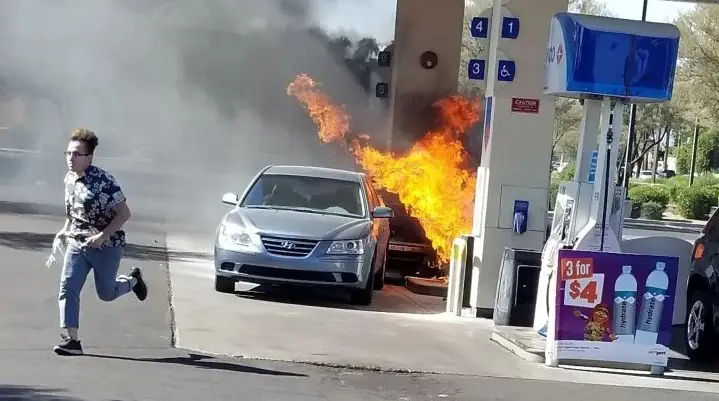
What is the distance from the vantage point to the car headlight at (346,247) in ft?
40.7

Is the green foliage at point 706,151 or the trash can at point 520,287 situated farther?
the green foliage at point 706,151

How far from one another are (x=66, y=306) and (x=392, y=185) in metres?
9.12

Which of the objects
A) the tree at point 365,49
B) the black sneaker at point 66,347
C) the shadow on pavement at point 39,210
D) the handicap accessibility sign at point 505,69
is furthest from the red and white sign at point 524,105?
the tree at point 365,49

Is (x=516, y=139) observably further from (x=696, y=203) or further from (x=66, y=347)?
(x=696, y=203)

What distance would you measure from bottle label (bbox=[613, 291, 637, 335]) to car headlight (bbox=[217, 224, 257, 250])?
14.1 ft

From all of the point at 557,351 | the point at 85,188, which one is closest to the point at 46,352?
the point at 85,188

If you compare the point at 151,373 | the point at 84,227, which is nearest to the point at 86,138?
the point at 84,227

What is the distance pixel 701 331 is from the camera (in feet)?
35.3

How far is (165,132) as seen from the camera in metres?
37.6

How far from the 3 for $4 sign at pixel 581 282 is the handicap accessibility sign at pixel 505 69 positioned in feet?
11.1

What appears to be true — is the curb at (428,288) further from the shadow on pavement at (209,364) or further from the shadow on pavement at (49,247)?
the shadow on pavement at (209,364)

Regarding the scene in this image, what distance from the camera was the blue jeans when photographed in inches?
328

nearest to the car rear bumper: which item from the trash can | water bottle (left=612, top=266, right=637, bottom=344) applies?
the trash can

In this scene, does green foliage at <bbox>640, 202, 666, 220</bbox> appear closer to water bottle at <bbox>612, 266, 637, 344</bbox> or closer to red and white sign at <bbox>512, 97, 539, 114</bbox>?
red and white sign at <bbox>512, 97, 539, 114</bbox>
